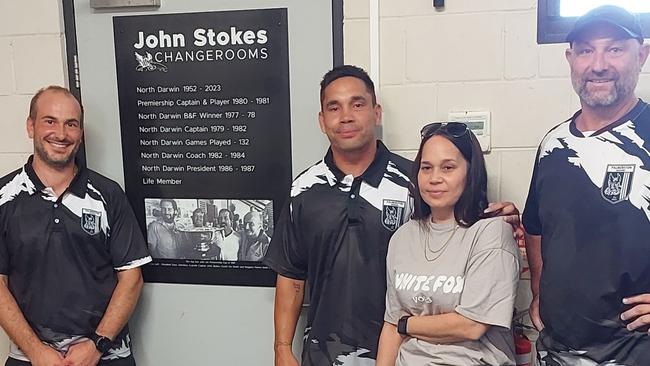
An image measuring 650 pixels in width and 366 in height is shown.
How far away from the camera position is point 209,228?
7.69 feet

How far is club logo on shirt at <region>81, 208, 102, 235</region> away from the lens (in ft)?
7.04

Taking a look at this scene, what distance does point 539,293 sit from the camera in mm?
1706

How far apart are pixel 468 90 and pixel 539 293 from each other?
710 mm

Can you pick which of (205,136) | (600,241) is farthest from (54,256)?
(600,241)

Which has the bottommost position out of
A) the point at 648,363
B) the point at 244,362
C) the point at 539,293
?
the point at 244,362

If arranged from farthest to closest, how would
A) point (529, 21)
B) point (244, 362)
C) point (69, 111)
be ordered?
point (244, 362)
point (69, 111)
point (529, 21)

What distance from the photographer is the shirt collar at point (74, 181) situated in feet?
7.05

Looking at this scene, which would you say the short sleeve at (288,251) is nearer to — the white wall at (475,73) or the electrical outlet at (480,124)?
the white wall at (475,73)

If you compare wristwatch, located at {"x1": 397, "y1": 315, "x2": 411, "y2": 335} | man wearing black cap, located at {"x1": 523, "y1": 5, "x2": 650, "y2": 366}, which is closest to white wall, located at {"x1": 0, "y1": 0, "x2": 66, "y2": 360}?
wristwatch, located at {"x1": 397, "y1": 315, "x2": 411, "y2": 335}

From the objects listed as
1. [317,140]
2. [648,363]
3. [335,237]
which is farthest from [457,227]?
[317,140]

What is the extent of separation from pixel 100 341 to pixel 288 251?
72 cm

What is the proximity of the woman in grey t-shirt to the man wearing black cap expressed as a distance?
14 centimetres

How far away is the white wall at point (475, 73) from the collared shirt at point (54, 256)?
41.3 inches

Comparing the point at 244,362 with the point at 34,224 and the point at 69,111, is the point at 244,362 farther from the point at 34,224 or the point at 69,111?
the point at 69,111
